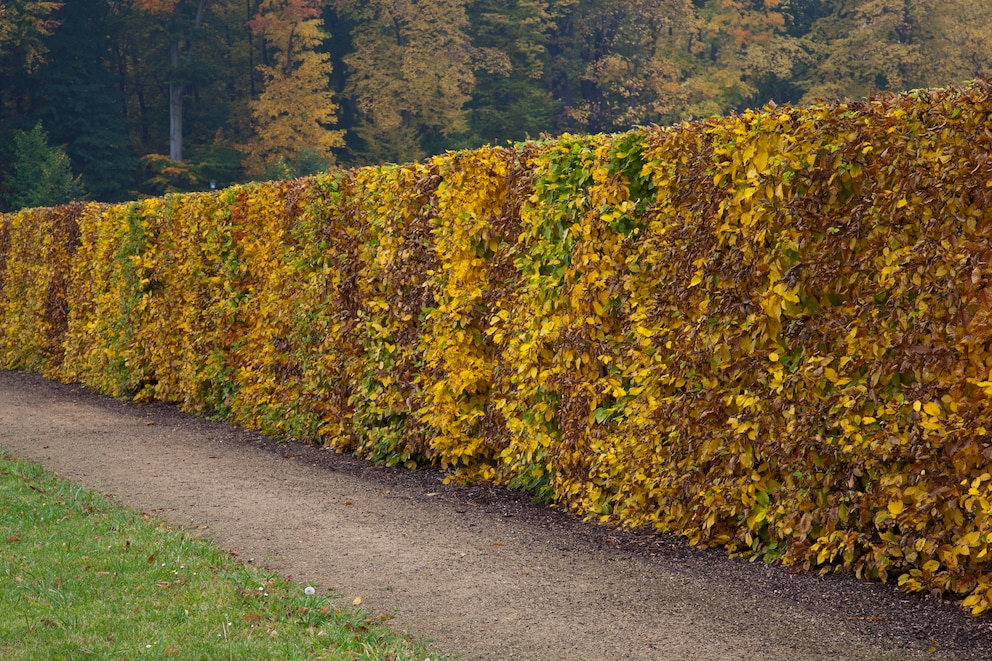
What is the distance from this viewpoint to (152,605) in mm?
4879

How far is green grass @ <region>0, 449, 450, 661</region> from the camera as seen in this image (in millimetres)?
4328

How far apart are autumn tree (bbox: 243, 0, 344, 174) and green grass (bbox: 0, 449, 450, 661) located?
4414 centimetres

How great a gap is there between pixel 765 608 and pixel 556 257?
289cm

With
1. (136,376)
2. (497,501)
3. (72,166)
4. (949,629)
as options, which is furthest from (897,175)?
(72,166)

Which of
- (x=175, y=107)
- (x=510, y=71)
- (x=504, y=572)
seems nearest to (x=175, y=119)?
(x=175, y=107)

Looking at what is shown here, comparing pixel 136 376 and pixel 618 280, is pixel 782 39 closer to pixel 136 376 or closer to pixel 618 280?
pixel 136 376

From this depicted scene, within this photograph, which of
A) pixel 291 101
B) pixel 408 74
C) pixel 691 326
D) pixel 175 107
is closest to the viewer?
pixel 691 326

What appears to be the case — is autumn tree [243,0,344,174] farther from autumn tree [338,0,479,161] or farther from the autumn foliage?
the autumn foliage

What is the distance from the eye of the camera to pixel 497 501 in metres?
7.54

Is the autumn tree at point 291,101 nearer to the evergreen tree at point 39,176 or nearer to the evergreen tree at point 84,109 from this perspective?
the evergreen tree at point 84,109

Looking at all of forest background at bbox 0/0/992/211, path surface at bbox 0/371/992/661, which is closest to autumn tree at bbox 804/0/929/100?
forest background at bbox 0/0/992/211

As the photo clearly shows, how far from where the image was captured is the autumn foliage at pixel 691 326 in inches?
191

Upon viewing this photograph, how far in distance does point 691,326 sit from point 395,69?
4956 cm

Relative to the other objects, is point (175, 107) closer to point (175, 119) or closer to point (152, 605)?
point (175, 119)
